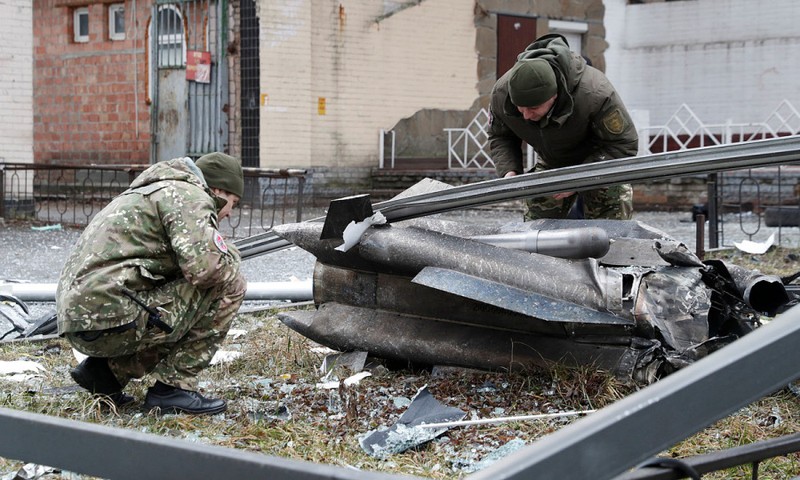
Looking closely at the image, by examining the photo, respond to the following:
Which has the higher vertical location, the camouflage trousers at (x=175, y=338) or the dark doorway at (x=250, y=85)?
the dark doorway at (x=250, y=85)

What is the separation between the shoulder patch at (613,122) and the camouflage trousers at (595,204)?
0.34 metres

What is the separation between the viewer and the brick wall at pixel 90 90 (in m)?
15.1

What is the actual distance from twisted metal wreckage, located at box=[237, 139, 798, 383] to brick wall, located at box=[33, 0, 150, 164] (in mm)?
11699

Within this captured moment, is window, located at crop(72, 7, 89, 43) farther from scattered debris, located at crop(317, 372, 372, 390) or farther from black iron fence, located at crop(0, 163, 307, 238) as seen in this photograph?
scattered debris, located at crop(317, 372, 372, 390)

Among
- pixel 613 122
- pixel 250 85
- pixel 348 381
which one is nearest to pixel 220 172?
pixel 348 381

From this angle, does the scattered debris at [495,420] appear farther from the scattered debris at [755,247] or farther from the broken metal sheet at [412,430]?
the scattered debris at [755,247]

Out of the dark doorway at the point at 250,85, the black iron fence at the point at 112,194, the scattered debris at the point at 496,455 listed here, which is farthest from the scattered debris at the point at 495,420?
the dark doorway at the point at 250,85

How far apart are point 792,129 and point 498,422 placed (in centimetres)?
1549

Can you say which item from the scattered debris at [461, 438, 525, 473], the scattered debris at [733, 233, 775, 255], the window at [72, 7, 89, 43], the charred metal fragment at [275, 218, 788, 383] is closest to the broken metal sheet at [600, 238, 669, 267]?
the charred metal fragment at [275, 218, 788, 383]

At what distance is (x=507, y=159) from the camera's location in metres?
5.38

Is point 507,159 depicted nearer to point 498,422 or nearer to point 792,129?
point 498,422

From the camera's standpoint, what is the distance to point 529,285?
357 cm

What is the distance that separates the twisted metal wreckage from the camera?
3.53 m

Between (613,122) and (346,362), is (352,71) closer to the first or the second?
(613,122)
